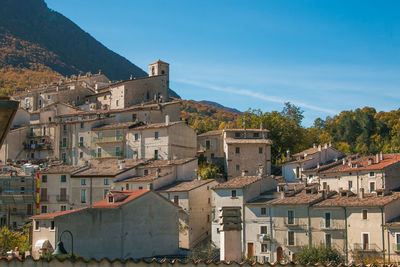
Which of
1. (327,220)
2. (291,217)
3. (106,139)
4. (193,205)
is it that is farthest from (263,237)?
(106,139)

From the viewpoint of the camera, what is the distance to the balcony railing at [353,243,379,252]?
54969 millimetres

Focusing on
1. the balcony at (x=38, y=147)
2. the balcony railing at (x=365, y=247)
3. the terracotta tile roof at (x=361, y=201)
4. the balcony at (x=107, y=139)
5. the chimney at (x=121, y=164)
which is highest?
the balcony at (x=107, y=139)

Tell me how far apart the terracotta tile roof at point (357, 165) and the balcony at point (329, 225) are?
954 centimetres

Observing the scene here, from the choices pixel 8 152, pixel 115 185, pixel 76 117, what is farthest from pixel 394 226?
pixel 8 152

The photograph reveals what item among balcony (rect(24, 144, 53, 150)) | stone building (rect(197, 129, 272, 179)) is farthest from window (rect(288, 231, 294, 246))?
balcony (rect(24, 144, 53, 150))

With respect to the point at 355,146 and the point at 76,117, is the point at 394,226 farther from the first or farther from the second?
the point at 355,146

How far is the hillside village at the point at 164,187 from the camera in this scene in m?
53.4

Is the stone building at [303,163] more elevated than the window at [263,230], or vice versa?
the stone building at [303,163]

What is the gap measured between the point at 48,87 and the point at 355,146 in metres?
52.4

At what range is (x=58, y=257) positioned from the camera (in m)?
19.2

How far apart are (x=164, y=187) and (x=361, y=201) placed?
20599 millimetres

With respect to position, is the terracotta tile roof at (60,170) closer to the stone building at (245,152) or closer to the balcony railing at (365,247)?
the stone building at (245,152)

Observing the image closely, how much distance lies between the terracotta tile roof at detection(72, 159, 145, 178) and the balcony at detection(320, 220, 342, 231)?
895 inches

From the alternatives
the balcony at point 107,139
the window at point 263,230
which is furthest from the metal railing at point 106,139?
the window at point 263,230
